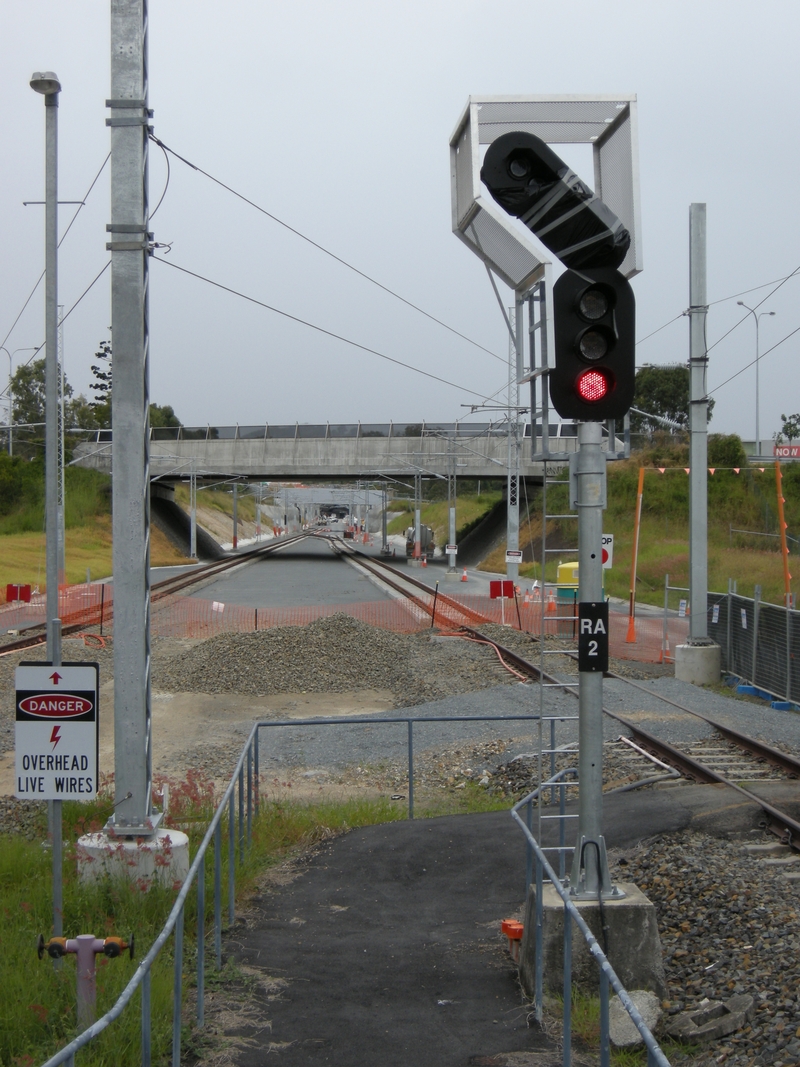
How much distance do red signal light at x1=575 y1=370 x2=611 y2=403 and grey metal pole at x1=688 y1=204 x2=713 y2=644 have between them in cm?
1496

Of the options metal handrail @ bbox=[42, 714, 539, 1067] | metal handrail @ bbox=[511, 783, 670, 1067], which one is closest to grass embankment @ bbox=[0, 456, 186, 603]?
metal handrail @ bbox=[42, 714, 539, 1067]

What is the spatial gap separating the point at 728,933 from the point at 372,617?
1044 inches

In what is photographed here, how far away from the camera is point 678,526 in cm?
6184

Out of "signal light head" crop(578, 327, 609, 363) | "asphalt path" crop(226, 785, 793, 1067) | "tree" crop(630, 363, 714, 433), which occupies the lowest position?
"asphalt path" crop(226, 785, 793, 1067)

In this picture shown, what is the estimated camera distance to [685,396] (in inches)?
3994

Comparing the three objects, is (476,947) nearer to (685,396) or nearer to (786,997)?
(786,997)

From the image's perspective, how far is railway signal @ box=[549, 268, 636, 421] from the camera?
574 centimetres

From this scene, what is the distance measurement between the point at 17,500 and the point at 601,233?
77.3 metres

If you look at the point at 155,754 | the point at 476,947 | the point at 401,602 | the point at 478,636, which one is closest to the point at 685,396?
the point at 401,602

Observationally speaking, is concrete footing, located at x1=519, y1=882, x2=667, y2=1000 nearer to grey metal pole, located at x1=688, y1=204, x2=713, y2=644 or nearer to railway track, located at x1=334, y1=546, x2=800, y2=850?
railway track, located at x1=334, y1=546, x2=800, y2=850

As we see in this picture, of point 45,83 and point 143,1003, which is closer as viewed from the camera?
point 143,1003

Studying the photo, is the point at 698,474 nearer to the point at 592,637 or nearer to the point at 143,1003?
the point at 592,637

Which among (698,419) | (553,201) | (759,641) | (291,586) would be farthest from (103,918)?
(291,586)

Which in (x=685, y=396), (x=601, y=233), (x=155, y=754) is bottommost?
(x=155, y=754)
